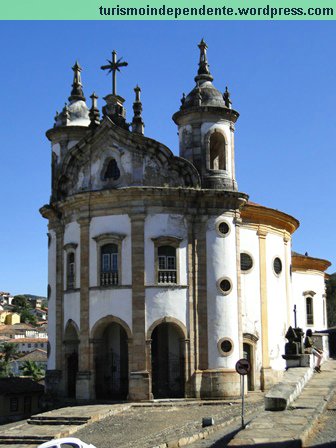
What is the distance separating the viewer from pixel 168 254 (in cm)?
2944

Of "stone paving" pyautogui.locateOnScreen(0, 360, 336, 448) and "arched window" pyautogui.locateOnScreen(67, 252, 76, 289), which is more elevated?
"arched window" pyautogui.locateOnScreen(67, 252, 76, 289)

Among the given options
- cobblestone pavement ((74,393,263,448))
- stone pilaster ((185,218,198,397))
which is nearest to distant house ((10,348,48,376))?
stone pilaster ((185,218,198,397))

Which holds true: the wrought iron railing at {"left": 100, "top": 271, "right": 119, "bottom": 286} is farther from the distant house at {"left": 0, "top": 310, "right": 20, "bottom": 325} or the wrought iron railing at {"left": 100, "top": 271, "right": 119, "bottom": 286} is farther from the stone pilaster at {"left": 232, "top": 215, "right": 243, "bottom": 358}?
the distant house at {"left": 0, "top": 310, "right": 20, "bottom": 325}

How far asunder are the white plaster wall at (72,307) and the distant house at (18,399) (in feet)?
28.9

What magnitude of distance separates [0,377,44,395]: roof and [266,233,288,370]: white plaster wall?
14847 mm

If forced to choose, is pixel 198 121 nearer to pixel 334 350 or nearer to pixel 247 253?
pixel 247 253

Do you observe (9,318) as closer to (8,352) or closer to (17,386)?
(8,352)

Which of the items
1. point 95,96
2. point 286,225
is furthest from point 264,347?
point 95,96

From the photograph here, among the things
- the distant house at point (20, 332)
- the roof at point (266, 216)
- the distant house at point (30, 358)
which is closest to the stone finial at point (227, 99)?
the roof at point (266, 216)

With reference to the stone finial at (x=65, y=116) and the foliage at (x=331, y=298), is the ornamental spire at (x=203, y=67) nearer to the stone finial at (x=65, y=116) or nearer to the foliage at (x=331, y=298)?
the stone finial at (x=65, y=116)

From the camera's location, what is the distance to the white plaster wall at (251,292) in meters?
31.5

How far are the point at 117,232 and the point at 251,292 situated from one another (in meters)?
7.20

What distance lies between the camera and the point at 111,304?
95.9ft

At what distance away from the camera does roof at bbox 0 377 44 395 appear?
126 ft
